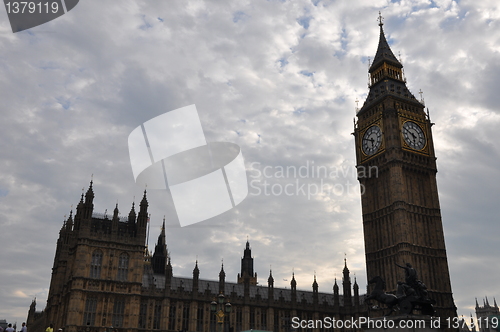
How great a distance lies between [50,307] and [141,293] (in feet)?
66.6

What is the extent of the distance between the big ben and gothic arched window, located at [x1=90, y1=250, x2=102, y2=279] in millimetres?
45246

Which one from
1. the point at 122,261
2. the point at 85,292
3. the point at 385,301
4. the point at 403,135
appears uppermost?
the point at 403,135

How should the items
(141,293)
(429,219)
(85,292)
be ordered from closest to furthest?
(85,292), (141,293), (429,219)

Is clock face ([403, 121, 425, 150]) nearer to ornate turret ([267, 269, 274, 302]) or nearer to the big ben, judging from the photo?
the big ben

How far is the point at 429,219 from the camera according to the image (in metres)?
78.9

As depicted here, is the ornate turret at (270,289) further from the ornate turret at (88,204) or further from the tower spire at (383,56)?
the tower spire at (383,56)

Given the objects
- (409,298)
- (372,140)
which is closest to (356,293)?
(372,140)

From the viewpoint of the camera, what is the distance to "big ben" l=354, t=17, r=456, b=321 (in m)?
74.7

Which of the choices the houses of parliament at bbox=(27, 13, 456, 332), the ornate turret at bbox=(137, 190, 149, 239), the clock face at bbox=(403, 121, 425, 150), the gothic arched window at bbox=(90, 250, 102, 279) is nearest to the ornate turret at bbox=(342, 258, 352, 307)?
the houses of parliament at bbox=(27, 13, 456, 332)

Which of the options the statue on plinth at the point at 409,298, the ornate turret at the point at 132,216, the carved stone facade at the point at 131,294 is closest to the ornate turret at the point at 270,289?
the carved stone facade at the point at 131,294

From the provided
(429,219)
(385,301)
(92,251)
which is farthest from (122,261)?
(429,219)

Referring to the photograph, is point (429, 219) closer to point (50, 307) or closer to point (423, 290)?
point (423, 290)

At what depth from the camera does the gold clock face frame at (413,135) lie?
270 ft

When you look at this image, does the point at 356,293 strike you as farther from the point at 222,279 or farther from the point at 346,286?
the point at 222,279
